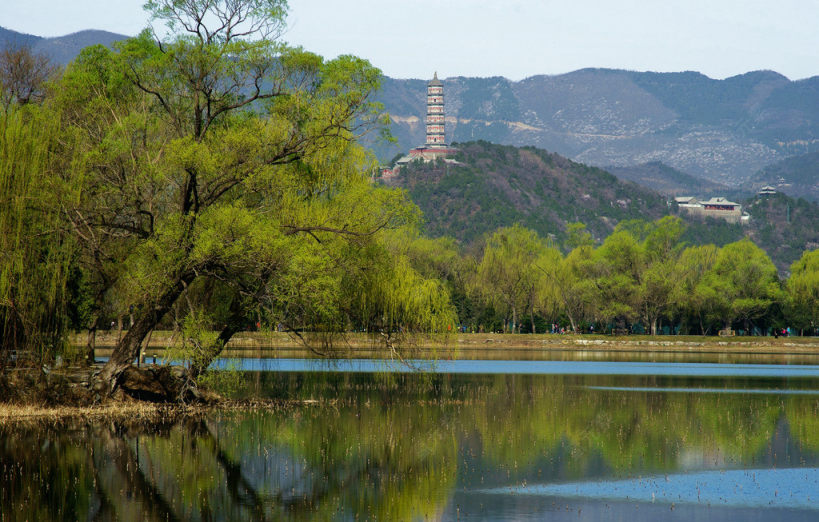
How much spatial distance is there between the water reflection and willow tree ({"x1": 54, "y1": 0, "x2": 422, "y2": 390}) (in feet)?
15.8

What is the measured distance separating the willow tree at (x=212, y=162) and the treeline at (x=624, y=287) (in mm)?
51974

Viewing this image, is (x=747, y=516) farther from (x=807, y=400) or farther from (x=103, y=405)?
(x=807, y=400)

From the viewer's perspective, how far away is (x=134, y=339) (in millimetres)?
30062

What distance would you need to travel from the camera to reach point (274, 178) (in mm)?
31250

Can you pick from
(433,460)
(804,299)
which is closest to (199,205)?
(433,460)

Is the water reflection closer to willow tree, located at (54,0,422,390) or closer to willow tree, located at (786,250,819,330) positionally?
willow tree, located at (54,0,422,390)

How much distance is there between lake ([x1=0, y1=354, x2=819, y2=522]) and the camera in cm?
1820

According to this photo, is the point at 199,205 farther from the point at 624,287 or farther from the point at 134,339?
the point at 624,287

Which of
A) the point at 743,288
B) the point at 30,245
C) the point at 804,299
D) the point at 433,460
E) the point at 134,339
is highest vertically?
the point at 30,245

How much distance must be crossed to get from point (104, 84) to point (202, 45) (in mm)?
3704

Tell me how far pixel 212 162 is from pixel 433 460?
11.5 metres

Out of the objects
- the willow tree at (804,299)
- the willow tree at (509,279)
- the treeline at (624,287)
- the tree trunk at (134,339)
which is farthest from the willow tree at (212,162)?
the willow tree at (804,299)

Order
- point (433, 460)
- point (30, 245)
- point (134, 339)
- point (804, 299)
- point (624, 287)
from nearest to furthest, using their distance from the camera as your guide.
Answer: point (433, 460) → point (30, 245) → point (134, 339) → point (624, 287) → point (804, 299)

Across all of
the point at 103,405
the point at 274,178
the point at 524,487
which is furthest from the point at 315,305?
the point at 524,487
